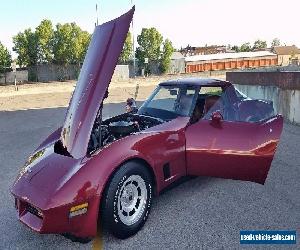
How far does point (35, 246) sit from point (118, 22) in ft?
8.70

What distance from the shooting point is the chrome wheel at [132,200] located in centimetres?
352

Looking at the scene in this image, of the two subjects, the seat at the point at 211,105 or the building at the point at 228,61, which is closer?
the seat at the point at 211,105

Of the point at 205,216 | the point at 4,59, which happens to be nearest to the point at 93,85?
the point at 205,216

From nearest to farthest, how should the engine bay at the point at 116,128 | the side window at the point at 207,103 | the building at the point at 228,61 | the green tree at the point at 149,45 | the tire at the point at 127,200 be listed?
the tire at the point at 127,200 < the engine bay at the point at 116,128 < the side window at the point at 207,103 < the green tree at the point at 149,45 < the building at the point at 228,61

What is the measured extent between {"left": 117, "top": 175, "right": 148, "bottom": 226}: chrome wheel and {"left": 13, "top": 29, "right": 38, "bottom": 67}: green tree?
188 ft

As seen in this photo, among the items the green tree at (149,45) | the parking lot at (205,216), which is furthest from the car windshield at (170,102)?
the green tree at (149,45)

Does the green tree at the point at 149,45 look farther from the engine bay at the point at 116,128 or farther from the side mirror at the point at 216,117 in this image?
the side mirror at the point at 216,117

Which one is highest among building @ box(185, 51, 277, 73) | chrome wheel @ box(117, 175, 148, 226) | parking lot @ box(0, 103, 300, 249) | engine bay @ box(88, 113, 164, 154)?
building @ box(185, 51, 277, 73)

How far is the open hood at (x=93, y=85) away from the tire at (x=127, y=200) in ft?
1.65

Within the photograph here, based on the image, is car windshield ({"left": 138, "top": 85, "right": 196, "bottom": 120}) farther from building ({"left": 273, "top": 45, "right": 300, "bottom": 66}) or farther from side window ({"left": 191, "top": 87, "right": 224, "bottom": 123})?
building ({"left": 273, "top": 45, "right": 300, "bottom": 66})

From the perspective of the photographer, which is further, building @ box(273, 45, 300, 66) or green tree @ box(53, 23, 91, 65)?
building @ box(273, 45, 300, 66)

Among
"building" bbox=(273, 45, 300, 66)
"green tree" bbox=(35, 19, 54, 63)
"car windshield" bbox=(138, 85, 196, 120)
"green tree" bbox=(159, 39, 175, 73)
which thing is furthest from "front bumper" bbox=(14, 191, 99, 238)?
"building" bbox=(273, 45, 300, 66)

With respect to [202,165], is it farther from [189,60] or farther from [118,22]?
[189,60]

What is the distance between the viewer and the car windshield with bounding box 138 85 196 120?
4.65m
